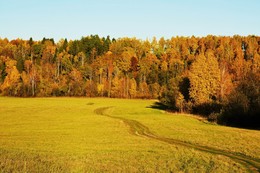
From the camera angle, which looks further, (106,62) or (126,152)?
(106,62)

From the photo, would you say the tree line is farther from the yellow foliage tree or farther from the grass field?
the grass field

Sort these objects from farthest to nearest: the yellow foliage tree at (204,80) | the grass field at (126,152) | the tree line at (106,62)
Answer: the tree line at (106,62)
the yellow foliage tree at (204,80)
the grass field at (126,152)

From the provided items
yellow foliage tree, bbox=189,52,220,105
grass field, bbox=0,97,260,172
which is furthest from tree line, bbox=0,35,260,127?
grass field, bbox=0,97,260,172

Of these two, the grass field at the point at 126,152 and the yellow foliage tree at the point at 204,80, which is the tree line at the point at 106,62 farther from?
the grass field at the point at 126,152

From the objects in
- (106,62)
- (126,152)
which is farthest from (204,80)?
(106,62)

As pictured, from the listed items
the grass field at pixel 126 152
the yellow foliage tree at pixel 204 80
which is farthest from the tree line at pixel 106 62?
the grass field at pixel 126 152

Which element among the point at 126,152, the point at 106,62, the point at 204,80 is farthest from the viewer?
the point at 106,62

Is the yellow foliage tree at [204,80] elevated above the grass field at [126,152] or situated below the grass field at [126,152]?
above

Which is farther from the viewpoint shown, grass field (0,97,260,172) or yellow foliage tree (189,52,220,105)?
yellow foliage tree (189,52,220,105)

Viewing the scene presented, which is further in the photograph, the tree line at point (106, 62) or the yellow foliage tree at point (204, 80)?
the tree line at point (106, 62)

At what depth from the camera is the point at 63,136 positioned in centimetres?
4147

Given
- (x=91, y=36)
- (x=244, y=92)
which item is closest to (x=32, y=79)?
(x=91, y=36)

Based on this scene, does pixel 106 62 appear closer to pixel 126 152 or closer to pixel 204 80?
pixel 204 80

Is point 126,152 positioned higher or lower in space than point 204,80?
lower
